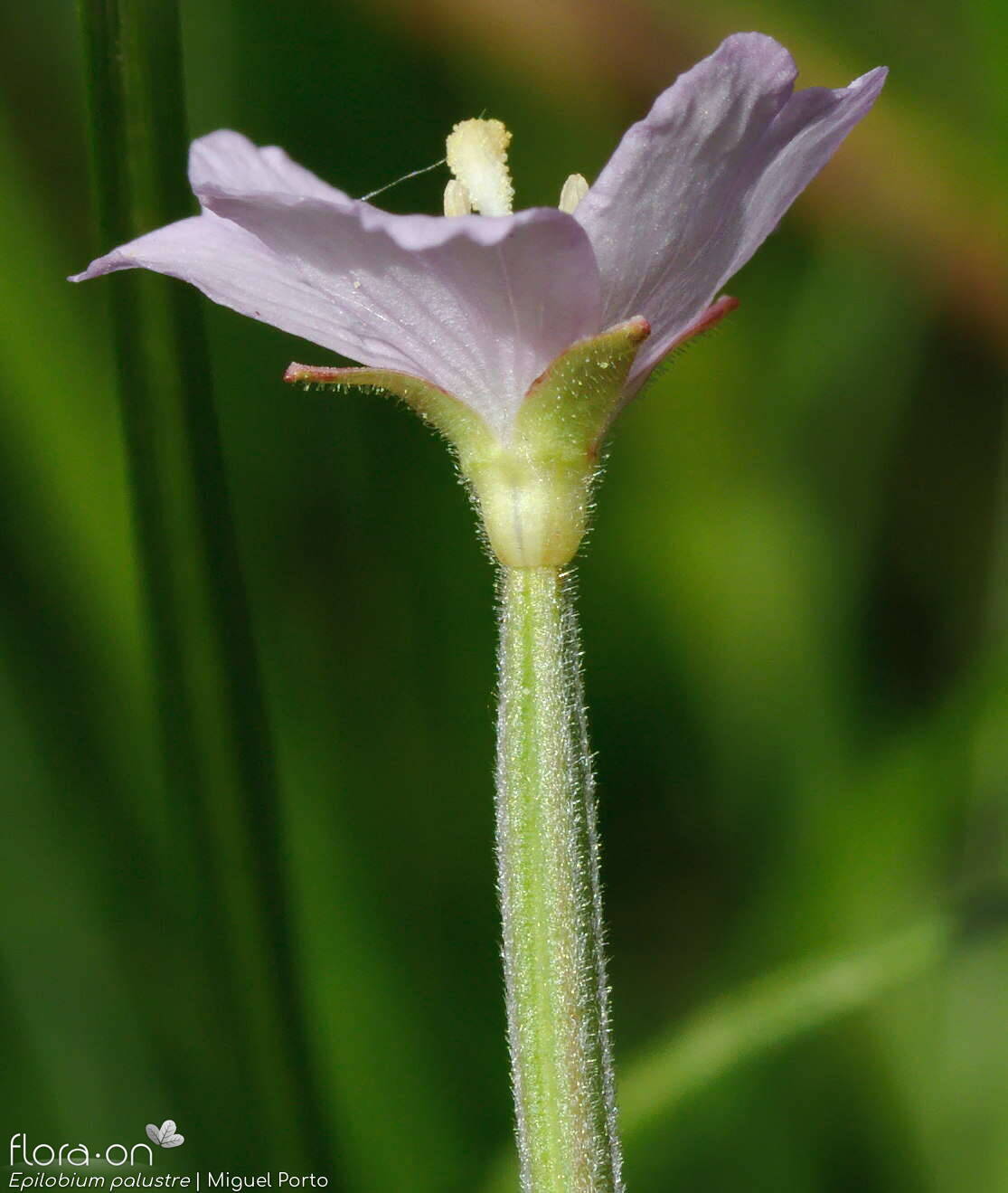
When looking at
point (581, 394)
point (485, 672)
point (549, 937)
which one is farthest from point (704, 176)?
point (485, 672)

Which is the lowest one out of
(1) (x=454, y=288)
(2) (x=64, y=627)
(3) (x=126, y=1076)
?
(3) (x=126, y=1076)

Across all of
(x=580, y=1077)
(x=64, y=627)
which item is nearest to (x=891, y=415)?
(x=64, y=627)

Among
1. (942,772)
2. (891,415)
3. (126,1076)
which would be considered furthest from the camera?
(891,415)

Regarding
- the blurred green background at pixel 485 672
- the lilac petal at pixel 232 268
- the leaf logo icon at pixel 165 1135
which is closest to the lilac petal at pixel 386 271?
the lilac petal at pixel 232 268

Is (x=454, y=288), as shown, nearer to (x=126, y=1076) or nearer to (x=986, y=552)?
(x=126, y=1076)

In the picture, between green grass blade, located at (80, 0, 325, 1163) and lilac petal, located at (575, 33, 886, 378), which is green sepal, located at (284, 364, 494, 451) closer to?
lilac petal, located at (575, 33, 886, 378)

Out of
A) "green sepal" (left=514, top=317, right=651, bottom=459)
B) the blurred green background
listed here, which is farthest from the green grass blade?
"green sepal" (left=514, top=317, right=651, bottom=459)
